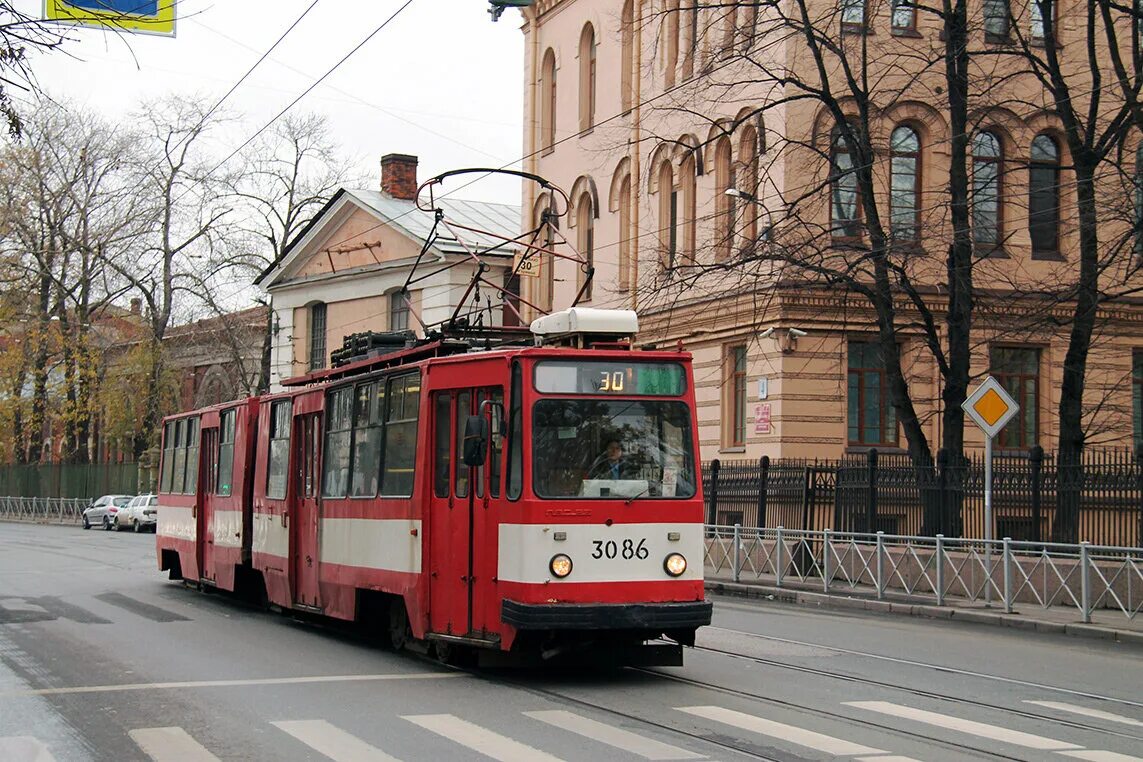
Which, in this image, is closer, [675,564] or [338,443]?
[675,564]

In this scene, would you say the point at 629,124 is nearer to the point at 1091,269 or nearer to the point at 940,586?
the point at 1091,269

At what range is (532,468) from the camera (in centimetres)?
1247

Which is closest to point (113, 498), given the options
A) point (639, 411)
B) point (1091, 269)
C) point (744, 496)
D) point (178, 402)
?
point (178, 402)

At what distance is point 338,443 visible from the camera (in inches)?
642

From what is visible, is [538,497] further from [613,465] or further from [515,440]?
[613,465]

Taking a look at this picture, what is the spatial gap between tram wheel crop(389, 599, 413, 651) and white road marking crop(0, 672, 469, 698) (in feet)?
3.97

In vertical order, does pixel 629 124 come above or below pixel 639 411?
above

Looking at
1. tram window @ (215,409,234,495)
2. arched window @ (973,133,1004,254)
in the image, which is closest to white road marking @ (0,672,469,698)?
tram window @ (215,409,234,495)

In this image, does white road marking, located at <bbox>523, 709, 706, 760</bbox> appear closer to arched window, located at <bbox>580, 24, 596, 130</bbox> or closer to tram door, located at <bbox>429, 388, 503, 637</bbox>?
tram door, located at <bbox>429, 388, 503, 637</bbox>

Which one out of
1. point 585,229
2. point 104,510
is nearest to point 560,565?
point 585,229

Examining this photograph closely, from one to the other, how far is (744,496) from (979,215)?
7.82 m

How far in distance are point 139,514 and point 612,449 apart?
44.3m

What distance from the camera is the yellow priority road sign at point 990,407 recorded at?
2112 centimetres

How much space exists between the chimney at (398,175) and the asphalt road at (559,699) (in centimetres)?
3873
